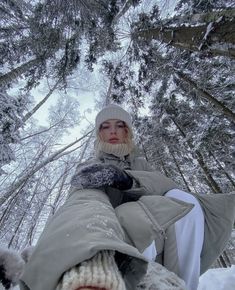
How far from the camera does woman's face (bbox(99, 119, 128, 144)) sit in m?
3.84

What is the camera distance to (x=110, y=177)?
2.35 meters

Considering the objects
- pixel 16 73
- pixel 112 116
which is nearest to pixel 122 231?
pixel 112 116

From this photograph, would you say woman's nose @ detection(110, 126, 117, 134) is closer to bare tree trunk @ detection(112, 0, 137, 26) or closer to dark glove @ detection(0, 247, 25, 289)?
dark glove @ detection(0, 247, 25, 289)

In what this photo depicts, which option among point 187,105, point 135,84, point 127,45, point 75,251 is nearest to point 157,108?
point 187,105

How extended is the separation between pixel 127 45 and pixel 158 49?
125 centimetres

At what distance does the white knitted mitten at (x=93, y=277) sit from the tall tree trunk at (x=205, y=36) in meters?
4.90

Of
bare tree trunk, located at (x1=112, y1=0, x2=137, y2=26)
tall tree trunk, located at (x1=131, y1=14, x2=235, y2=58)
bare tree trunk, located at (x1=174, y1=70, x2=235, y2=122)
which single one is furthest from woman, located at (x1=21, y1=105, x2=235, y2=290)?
bare tree trunk, located at (x1=174, y1=70, x2=235, y2=122)

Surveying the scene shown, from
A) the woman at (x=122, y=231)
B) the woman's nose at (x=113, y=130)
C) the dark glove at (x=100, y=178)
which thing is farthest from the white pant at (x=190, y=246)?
the woman's nose at (x=113, y=130)

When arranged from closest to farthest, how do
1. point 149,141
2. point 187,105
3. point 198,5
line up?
point 198,5, point 187,105, point 149,141

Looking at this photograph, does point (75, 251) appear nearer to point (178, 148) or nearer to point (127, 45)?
point (127, 45)

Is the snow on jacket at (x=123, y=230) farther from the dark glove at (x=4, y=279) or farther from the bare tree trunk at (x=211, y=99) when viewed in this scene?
the bare tree trunk at (x=211, y=99)

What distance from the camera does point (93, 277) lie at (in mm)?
1124

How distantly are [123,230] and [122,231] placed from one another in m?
0.23

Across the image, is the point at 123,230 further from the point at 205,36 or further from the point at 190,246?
the point at 205,36
